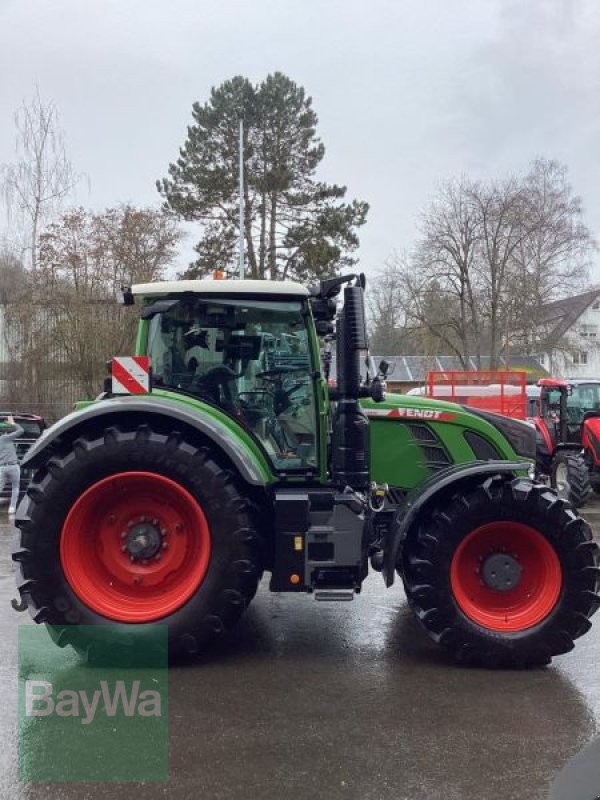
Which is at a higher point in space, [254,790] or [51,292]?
[51,292]

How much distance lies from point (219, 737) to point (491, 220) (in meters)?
32.5

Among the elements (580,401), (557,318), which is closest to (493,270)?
(557,318)

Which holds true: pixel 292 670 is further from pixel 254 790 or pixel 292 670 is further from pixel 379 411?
pixel 379 411

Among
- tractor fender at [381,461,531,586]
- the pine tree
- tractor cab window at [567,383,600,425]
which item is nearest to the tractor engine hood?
tractor fender at [381,461,531,586]

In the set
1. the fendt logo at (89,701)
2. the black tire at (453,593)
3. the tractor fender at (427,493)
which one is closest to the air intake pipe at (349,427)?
the tractor fender at (427,493)

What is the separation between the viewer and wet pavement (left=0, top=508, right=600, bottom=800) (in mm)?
3197

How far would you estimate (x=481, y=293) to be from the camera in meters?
34.0

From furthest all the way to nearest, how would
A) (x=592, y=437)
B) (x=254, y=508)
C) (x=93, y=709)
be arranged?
1. (x=592, y=437)
2. (x=254, y=508)
3. (x=93, y=709)

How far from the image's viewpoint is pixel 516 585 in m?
4.73

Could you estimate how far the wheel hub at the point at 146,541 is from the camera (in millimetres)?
4668

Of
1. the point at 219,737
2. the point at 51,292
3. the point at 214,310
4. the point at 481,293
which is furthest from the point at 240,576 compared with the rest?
the point at 481,293

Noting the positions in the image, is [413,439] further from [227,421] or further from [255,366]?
[227,421]

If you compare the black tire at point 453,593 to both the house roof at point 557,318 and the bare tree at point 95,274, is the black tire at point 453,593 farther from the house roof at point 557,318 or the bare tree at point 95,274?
the house roof at point 557,318

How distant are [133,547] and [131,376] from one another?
1067 mm
